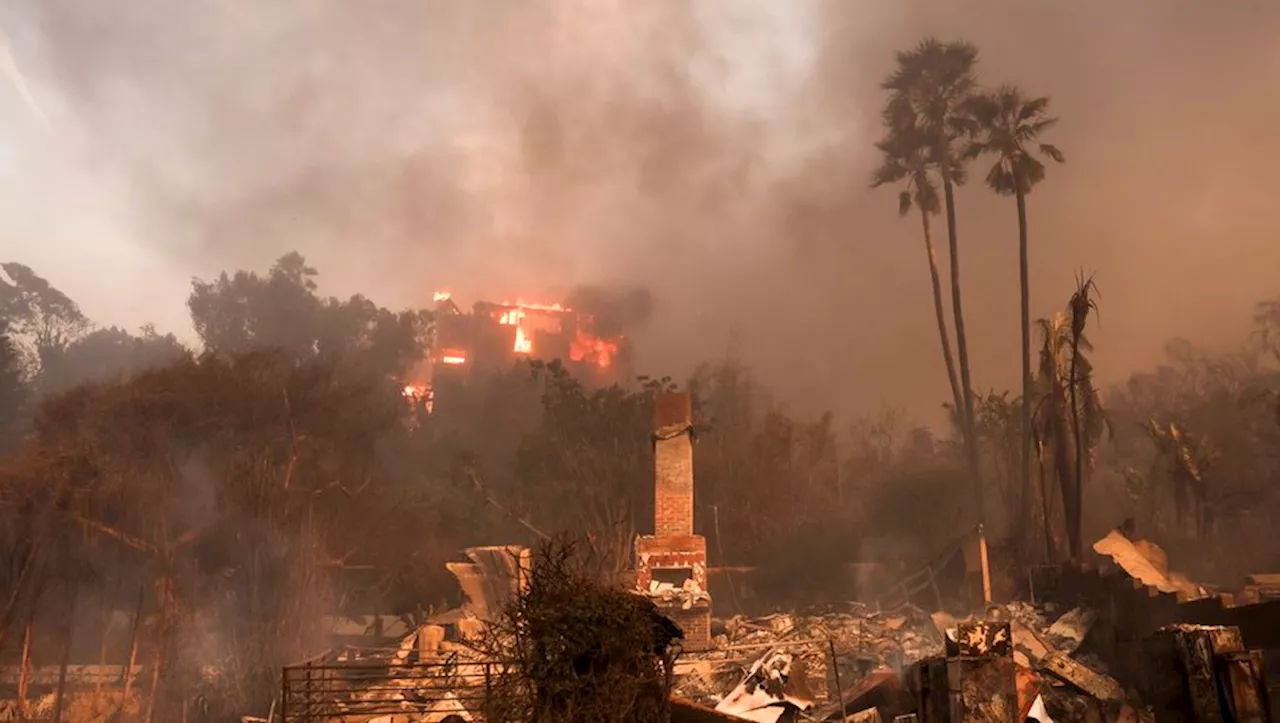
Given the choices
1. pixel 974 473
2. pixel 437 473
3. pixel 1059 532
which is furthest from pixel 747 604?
pixel 437 473

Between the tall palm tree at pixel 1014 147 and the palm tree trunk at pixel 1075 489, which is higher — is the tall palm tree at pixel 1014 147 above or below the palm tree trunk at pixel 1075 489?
above

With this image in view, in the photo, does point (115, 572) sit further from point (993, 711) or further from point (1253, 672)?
point (1253, 672)

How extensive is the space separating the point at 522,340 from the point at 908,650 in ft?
234

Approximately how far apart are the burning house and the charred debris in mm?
56802

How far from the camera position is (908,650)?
19.3m

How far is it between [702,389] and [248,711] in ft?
130

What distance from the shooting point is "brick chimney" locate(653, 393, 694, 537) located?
22797mm

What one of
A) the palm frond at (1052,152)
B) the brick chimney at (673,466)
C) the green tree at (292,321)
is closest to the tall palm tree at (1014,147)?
the palm frond at (1052,152)

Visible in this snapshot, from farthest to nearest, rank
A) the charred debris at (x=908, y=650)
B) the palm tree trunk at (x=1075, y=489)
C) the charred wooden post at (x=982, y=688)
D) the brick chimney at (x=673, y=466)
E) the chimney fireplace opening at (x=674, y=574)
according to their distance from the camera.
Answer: the palm tree trunk at (x=1075, y=489) < the brick chimney at (x=673, y=466) < the chimney fireplace opening at (x=674, y=574) < the charred debris at (x=908, y=650) < the charred wooden post at (x=982, y=688)

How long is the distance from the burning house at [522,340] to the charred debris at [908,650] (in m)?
56.8

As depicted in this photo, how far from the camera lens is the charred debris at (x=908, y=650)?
950cm

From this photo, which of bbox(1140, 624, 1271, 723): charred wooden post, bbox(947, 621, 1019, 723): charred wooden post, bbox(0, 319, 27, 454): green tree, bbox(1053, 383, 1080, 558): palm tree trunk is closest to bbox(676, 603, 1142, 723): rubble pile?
bbox(947, 621, 1019, 723): charred wooden post

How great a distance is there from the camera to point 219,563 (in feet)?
86.9

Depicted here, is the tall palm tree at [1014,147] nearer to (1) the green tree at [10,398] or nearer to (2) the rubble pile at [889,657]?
(2) the rubble pile at [889,657]
